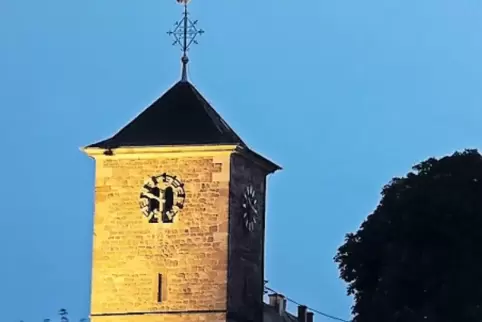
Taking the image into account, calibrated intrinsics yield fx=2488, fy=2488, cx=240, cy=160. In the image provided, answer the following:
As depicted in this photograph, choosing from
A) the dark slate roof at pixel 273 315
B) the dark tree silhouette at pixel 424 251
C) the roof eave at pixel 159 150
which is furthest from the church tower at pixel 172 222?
the dark slate roof at pixel 273 315

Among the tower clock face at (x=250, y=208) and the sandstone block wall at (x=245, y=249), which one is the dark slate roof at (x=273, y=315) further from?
the tower clock face at (x=250, y=208)

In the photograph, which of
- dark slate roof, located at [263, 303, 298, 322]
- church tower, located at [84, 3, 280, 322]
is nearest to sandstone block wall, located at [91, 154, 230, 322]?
church tower, located at [84, 3, 280, 322]

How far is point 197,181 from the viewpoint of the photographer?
156ft

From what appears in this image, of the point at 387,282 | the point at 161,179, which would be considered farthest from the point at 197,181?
the point at 387,282

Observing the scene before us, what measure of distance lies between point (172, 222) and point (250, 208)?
195 centimetres

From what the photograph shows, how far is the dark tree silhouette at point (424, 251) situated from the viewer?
48344mm

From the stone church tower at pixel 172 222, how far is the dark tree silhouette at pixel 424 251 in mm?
2974

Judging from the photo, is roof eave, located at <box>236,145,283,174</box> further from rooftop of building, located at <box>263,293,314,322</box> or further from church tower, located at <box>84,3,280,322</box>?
rooftop of building, located at <box>263,293,314,322</box>

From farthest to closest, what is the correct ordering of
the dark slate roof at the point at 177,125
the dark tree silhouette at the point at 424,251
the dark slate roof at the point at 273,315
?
the dark slate roof at the point at 273,315, the dark tree silhouette at the point at 424,251, the dark slate roof at the point at 177,125

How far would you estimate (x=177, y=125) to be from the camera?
48.3 m

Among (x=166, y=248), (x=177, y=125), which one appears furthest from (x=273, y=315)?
(x=166, y=248)

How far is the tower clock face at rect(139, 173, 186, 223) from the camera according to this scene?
4762cm

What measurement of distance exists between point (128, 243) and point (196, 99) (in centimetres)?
325

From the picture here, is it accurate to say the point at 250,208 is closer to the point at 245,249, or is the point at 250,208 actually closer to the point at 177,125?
the point at 245,249
